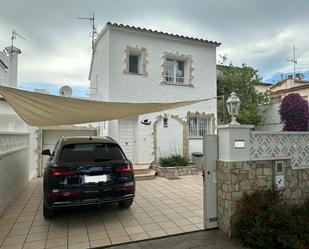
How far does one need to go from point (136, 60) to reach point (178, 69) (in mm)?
2314

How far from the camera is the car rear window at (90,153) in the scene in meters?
5.21

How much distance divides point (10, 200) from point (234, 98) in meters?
6.43

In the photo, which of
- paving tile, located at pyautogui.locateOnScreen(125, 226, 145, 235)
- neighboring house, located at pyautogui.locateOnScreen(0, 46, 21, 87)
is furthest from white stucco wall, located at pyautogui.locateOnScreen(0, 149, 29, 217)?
neighboring house, located at pyautogui.locateOnScreen(0, 46, 21, 87)

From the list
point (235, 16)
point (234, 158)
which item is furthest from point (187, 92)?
point (234, 158)

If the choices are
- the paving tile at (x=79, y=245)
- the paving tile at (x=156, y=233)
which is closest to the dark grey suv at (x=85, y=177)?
the paving tile at (x=79, y=245)

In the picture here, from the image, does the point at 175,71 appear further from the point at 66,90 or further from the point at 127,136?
the point at 66,90

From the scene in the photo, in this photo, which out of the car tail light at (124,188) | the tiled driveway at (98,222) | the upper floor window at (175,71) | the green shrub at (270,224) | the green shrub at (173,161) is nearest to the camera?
the green shrub at (270,224)

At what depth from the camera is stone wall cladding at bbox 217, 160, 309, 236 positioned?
4602mm

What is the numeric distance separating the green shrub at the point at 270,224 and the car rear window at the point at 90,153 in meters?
2.87

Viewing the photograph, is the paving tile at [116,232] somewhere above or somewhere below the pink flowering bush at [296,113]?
below

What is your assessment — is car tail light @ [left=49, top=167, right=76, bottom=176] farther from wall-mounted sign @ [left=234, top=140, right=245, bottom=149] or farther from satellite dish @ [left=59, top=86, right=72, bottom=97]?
satellite dish @ [left=59, top=86, right=72, bottom=97]

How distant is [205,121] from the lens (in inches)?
518

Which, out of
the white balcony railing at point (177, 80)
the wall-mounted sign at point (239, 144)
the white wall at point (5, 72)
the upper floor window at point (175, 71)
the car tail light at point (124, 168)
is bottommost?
the car tail light at point (124, 168)

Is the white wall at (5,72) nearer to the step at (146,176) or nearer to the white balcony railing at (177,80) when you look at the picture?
the white balcony railing at (177,80)
